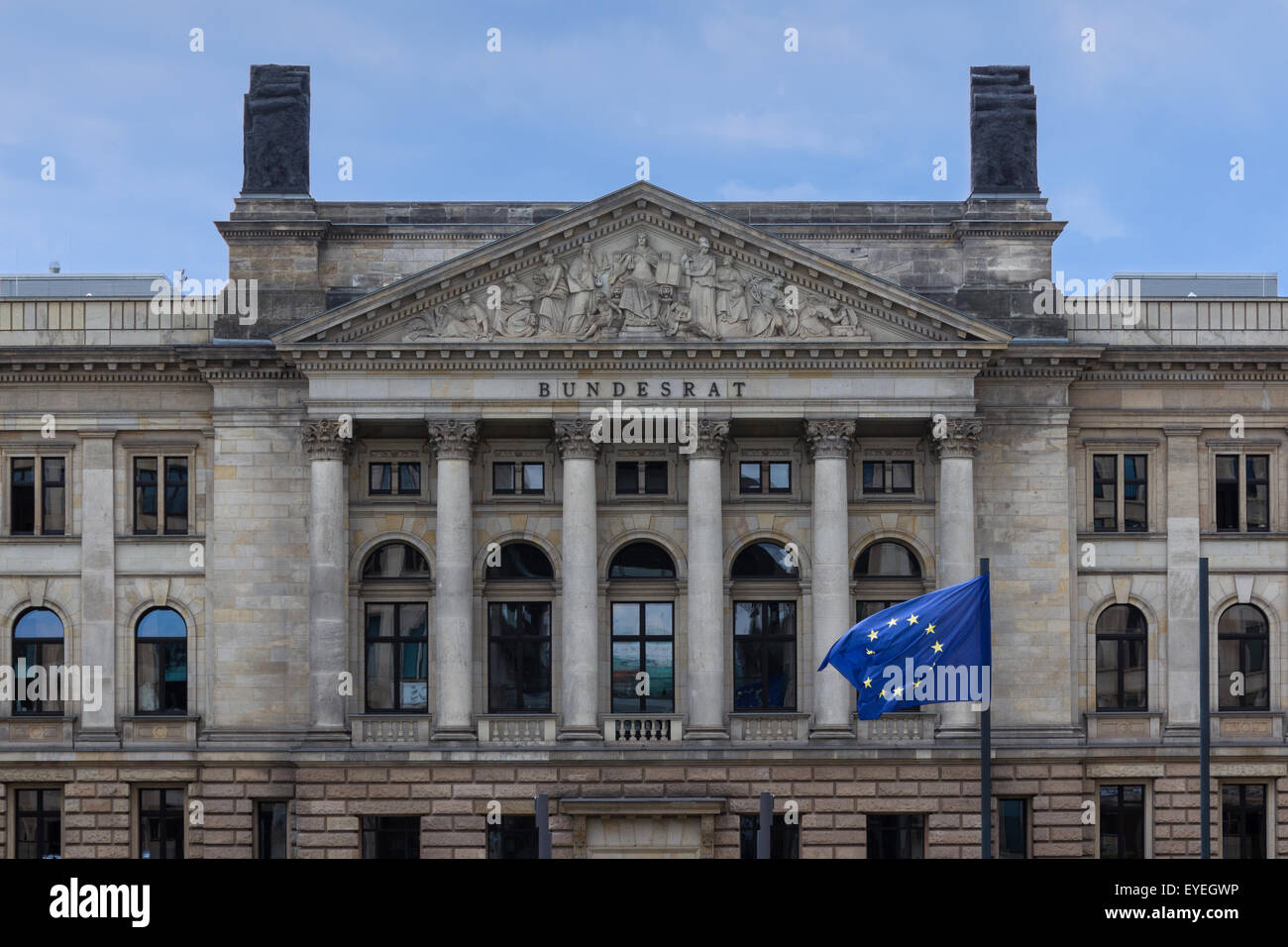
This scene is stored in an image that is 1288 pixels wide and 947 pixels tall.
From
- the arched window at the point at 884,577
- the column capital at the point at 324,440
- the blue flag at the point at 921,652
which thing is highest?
the column capital at the point at 324,440

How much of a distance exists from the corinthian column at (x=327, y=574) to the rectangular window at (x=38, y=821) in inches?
304

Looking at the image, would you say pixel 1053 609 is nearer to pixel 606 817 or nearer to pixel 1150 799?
pixel 1150 799

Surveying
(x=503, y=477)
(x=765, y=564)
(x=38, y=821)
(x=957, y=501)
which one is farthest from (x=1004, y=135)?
(x=38, y=821)

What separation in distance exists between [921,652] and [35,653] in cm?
2802

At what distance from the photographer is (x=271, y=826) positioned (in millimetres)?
45156

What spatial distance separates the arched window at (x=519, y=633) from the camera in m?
45.5

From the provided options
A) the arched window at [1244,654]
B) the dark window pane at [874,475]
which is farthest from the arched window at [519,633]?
the arched window at [1244,654]

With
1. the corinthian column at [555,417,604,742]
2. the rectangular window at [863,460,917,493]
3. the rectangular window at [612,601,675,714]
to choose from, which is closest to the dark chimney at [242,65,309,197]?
the corinthian column at [555,417,604,742]

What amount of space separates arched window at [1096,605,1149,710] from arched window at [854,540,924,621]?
17.8 feet

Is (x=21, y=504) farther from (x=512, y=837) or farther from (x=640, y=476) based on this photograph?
(x=640, y=476)

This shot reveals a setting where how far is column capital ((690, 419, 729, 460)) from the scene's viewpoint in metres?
44.4

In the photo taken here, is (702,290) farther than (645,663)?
No

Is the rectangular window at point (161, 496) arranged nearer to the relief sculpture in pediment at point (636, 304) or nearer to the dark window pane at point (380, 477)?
the dark window pane at point (380, 477)

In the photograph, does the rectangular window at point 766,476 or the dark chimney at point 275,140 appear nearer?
the rectangular window at point 766,476
